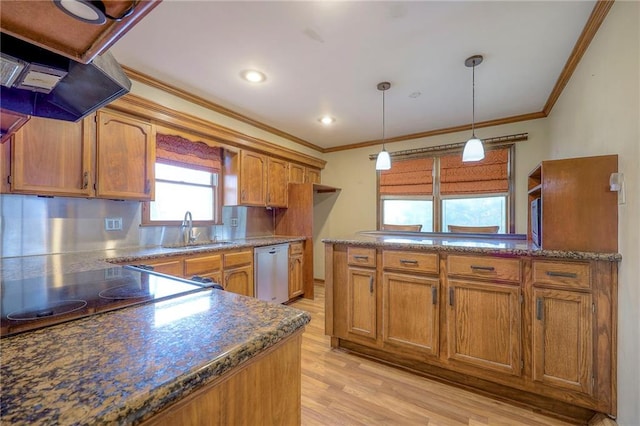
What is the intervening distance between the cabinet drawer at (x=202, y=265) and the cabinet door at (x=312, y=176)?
235 cm

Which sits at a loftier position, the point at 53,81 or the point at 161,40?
the point at 161,40

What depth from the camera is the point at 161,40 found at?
1963 mm

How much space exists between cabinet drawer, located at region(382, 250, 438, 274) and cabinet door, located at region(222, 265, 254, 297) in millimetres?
1628

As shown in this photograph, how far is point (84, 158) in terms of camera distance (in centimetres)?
208

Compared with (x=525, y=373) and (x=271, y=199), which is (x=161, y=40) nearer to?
(x=271, y=199)

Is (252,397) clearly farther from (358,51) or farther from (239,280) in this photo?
(239,280)

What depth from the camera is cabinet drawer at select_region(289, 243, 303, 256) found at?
3.80 m

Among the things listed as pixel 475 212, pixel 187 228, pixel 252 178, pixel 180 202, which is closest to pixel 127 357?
pixel 187 228

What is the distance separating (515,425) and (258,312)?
1.85m

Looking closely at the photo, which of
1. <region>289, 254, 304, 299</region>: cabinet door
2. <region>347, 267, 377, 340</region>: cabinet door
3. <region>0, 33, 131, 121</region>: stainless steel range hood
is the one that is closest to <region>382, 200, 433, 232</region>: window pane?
<region>289, 254, 304, 299</region>: cabinet door

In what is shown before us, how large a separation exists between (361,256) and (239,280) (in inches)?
57.9

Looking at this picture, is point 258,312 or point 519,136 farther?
point 519,136

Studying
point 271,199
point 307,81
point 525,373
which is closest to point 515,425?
point 525,373

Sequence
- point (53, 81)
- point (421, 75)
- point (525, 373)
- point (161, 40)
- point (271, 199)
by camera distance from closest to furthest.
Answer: point (53, 81) → point (525, 373) → point (161, 40) → point (421, 75) → point (271, 199)
